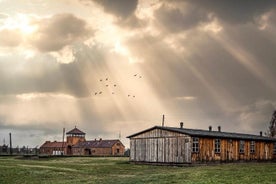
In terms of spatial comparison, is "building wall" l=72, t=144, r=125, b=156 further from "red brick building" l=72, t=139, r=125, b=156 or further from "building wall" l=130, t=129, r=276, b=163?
"building wall" l=130, t=129, r=276, b=163

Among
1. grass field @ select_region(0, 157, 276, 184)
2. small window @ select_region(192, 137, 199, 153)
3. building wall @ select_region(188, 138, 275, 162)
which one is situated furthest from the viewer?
building wall @ select_region(188, 138, 275, 162)

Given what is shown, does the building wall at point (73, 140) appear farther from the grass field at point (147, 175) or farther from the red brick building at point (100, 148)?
the grass field at point (147, 175)

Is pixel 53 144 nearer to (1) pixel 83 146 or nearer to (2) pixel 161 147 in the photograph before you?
(1) pixel 83 146

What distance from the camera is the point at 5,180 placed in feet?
96.5

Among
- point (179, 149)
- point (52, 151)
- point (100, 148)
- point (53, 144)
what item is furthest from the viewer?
point (53, 144)

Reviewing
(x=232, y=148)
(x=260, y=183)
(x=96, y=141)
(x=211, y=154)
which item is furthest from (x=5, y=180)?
(x=96, y=141)

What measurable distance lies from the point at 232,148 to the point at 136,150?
13.1m

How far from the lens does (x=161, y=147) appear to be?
51.3 m

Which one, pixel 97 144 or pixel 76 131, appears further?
pixel 76 131

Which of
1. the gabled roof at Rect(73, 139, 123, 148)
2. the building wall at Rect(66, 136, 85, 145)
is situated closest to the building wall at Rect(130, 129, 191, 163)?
the gabled roof at Rect(73, 139, 123, 148)

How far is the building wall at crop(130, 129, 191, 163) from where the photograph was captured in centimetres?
4853

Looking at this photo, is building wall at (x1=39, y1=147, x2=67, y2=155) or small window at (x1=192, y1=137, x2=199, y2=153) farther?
building wall at (x1=39, y1=147, x2=67, y2=155)

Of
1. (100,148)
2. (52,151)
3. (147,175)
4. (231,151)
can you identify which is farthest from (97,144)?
(147,175)

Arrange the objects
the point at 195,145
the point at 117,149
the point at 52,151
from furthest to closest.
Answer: the point at 52,151 → the point at 117,149 → the point at 195,145
